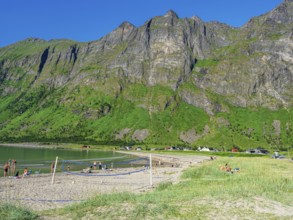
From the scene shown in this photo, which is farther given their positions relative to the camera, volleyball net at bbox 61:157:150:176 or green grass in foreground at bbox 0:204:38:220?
volleyball net at bbox 61:157:150:176

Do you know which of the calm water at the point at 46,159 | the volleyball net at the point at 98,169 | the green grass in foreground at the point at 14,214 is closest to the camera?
the green grass in foreground at the point at 14,214

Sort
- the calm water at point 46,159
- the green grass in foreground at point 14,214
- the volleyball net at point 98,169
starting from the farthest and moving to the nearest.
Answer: the calm water at point 46,159 → the volleyball net at point 98,169 → the green grass in foreground at point 14,214

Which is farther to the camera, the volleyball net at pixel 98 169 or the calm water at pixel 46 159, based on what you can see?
the calm water at pixel 46 159

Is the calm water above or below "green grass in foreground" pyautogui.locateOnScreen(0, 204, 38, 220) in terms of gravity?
below

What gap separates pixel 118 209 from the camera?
18.7m

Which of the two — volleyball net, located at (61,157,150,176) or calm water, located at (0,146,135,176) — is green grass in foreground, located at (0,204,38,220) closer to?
volleyball net, located at (61,157,150,176)

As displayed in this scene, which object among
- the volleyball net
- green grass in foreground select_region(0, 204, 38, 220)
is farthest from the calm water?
green grass in foreground select_region(0, 204, 38, 220)

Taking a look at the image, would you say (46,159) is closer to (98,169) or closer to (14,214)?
(98,169)

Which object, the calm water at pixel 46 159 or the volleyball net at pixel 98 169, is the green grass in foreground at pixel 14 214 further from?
the calm water at pixel 46 159

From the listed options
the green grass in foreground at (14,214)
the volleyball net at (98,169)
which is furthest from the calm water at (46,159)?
the green grass in foreground at (14,214)

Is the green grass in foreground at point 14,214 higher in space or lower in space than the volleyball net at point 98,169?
higher

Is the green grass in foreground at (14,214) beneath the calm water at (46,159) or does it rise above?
above

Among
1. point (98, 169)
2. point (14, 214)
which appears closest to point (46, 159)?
point (98, 169)

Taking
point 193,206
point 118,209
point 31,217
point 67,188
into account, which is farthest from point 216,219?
point 67,188
